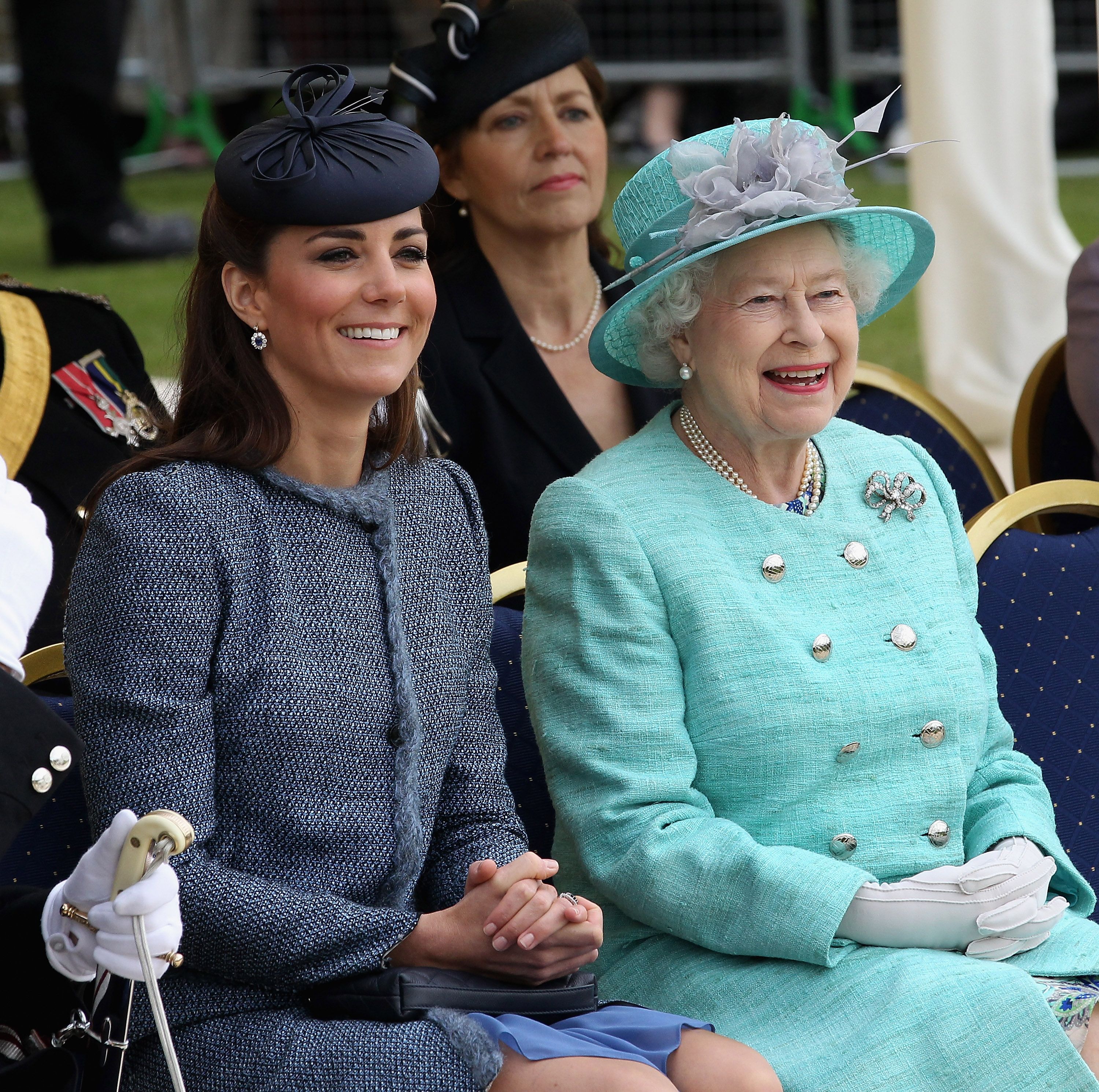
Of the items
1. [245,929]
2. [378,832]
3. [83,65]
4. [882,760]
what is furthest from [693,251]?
[83,65]

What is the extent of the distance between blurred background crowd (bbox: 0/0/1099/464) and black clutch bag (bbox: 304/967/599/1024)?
5.39 m

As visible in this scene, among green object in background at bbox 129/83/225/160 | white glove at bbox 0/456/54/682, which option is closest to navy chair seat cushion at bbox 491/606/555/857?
white glove at bbox 0/456/54/682

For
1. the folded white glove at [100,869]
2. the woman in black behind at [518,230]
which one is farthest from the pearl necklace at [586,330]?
the folded white glove at [100,869]

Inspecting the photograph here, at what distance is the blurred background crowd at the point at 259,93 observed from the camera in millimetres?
8242

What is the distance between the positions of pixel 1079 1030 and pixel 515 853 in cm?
76

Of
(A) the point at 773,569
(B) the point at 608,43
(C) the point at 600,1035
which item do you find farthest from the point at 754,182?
(B) the point at 608,43

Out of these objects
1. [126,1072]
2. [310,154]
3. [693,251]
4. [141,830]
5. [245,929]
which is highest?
[310,154]

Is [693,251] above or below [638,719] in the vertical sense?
above

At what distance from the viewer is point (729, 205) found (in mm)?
2383

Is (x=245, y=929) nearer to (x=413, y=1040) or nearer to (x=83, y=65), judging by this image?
(x=413, y=1040)

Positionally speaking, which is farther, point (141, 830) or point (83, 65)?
point (83, 65)

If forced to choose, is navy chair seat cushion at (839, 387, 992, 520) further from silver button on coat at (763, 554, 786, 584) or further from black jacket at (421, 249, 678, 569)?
silver button on coat at (763, 554, 786, 584)

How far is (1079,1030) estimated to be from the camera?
2258mm

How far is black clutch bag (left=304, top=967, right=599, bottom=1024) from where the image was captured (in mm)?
1971
